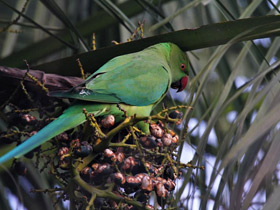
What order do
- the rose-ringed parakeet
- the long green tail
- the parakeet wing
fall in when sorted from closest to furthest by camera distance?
the long green tail
the rose-ringed parakeet
the parakeet wing

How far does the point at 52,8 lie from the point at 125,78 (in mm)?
399

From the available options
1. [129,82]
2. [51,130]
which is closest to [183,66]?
[129,82]

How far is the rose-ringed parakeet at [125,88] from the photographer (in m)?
1.40

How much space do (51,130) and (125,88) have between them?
1.72ft

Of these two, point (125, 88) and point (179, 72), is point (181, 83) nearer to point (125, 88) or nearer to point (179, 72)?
point (179, 72)

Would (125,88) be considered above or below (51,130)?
above

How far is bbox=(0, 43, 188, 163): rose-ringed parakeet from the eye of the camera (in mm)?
1404

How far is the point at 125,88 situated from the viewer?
183cm

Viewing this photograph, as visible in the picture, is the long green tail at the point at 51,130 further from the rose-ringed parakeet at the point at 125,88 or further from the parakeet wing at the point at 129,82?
the parakeet wing at the point at 129,82

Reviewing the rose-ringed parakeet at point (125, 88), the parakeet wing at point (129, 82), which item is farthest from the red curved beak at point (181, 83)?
the parakeet wing at point (129, 82)

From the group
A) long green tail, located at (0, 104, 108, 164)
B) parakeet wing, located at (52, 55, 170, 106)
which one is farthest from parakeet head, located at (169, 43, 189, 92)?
long green tail, located at (0, 104, 108, 164)

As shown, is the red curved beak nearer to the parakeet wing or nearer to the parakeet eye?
the parakeet eye

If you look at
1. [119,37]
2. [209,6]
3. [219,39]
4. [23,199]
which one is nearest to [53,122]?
[23,199]

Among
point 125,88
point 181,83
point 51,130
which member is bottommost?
point 51,130
